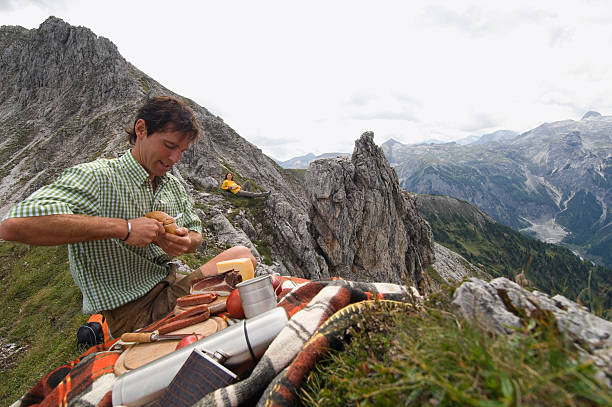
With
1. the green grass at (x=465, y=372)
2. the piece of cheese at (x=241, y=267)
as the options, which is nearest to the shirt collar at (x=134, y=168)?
the piece of cheese at (x=241, y=267)

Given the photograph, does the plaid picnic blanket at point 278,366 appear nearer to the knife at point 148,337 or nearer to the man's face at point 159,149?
the knife at point 148,337

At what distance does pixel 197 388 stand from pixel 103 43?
98080 mm

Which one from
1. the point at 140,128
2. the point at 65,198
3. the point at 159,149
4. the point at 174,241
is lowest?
the point at 174,241

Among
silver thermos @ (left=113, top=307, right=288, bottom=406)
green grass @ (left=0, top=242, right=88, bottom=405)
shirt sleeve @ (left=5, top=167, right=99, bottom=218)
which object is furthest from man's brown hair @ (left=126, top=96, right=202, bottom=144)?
green grass @ (left=0, top=242, right=88, bottom=405)

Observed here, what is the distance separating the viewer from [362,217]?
49219mm

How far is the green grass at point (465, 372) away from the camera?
120 centimetres

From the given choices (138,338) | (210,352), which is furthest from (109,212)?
(210,352)

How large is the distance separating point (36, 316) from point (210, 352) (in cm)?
1535

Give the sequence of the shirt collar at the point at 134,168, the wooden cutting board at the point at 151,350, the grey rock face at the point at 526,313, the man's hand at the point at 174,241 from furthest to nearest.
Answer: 1. the shirt collar at the point at 134,168
2. the man's hand at the point at 174,241
3. the wooden cutting board at the point at 151,350
4. the grey rock face at the point at 526,313

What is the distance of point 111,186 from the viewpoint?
199 inches

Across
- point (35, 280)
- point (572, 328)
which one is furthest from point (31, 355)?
point (572, 328)

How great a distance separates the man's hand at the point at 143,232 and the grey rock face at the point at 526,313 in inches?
169

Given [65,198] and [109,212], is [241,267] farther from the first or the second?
[65,198]

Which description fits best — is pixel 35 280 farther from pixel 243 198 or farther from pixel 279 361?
pixel 243 198
